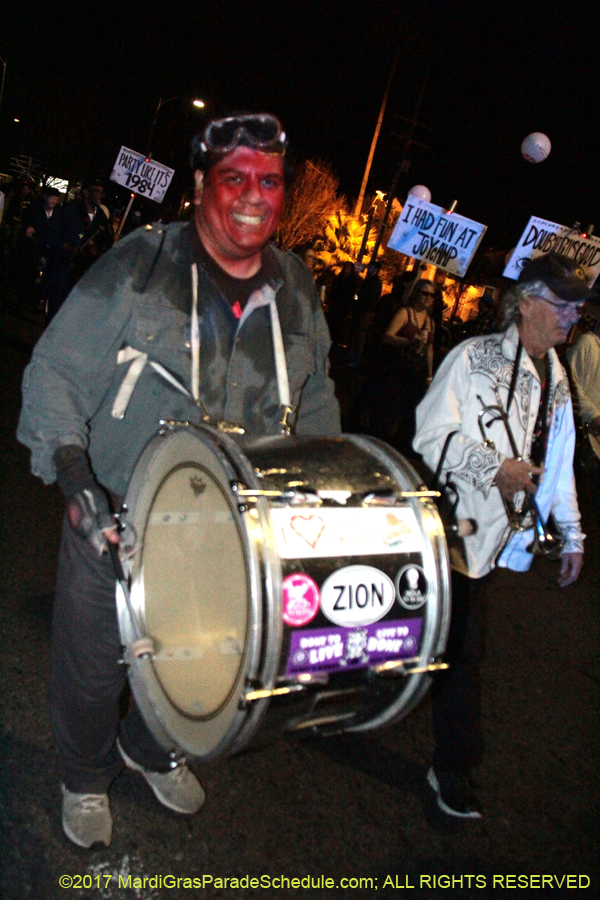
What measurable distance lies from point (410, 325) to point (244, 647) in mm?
5868

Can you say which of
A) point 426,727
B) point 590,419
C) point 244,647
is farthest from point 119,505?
point 590,419

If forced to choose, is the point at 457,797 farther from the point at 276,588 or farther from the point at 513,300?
the point at 513,300

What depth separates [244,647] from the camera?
1.84m

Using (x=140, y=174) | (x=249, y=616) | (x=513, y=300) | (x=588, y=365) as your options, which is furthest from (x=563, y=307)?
(x=140, y=174)

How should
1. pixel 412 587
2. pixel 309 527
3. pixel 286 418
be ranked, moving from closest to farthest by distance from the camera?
pixel 309 527 → pixel 412 587 → pixel 286 418

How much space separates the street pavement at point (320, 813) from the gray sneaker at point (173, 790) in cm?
4

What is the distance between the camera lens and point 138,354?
2.31 meters

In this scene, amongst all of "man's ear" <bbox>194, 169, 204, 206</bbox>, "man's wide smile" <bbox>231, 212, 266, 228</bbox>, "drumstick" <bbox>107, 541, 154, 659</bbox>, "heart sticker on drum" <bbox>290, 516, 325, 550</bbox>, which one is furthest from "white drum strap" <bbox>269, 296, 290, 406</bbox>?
"drumstick" <bbox>107, 541, 154, 659</bbox>

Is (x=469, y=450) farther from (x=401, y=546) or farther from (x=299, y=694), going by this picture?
(x=299, y=694)

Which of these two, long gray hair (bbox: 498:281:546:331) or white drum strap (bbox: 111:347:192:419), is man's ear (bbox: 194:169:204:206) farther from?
long gray hair (bbox: 498:281:546:331)

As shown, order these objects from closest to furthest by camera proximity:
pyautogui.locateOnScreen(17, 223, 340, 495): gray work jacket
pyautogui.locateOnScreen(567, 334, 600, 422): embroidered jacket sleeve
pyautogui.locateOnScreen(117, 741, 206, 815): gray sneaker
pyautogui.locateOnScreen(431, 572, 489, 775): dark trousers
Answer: pyautogui.locateOnScreen(17, 223, 340, 495): gray work jacket, pyautogui.locateOnScreen(117, 741, 206, 815): gray sneaker, pyautogui.locateOnScreen(431, 572, 489, 775): dark trousers, pyautogui.locateOnScreen(567, 334, 600, 422): embroidered jacket sleeve

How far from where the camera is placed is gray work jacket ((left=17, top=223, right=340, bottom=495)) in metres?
2.21

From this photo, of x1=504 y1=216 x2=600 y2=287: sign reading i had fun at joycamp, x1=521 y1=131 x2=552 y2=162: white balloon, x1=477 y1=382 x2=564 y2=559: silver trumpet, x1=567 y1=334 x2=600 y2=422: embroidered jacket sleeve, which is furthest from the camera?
x1=521 y1=131 x2=552 y2=162: white balloon

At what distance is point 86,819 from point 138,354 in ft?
4.87
